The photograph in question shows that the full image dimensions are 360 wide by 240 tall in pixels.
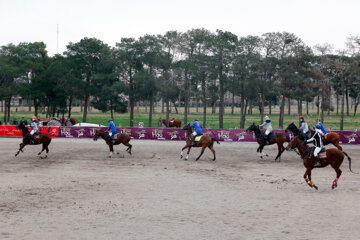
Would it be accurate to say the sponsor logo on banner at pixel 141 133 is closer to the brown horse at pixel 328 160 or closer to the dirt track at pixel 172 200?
the dirt track at pixel 172 200

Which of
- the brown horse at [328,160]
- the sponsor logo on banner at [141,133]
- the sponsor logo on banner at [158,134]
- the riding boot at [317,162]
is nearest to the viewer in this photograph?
the brown horse at [328,160]

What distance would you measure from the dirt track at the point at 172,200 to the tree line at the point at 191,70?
1127 inches

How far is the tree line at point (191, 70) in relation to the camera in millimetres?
50250

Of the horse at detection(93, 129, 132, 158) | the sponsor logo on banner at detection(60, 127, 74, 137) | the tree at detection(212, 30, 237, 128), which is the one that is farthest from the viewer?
the tree at detection(212, 30, 237, 128)

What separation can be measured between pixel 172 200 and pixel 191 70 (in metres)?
38.9

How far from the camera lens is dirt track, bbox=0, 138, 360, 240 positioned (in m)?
10.0

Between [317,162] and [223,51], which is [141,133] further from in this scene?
[317,162]

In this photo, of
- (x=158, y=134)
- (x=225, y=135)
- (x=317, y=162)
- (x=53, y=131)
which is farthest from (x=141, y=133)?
(x=317, y=162)

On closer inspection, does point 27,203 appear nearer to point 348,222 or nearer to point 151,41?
point 348,222

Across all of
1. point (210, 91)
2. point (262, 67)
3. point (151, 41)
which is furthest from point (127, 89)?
point (262, 67)

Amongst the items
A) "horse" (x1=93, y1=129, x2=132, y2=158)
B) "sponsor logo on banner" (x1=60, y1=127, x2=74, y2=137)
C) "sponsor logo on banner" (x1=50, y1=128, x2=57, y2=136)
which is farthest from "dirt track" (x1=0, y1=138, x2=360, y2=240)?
"sponsor logo on banner" (x1=50, y1=128, x2=57, y2=136)

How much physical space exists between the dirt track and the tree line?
28633mm

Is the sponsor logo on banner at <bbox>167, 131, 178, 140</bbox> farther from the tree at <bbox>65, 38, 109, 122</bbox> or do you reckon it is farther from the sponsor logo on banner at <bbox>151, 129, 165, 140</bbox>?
A: the tree at <bbox>65, 38, 109, 122</bbox>

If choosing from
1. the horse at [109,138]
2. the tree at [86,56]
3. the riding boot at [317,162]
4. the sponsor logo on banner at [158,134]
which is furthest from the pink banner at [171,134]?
the tree at [86,56]
